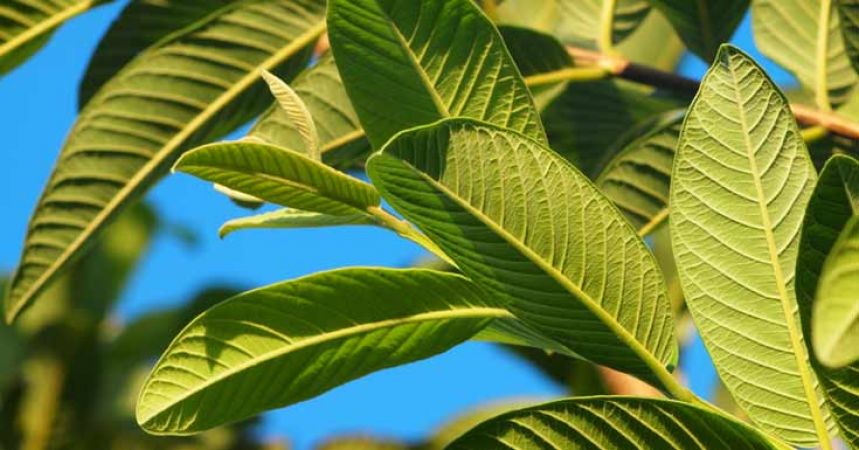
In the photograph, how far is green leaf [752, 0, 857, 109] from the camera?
3.57ft

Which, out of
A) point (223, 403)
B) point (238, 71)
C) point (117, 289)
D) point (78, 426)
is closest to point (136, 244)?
point (117, 289)

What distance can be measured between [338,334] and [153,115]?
1.44ft

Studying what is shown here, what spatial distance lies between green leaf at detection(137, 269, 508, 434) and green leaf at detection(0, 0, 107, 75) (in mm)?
497

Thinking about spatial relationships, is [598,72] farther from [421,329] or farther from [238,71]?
[421,329]

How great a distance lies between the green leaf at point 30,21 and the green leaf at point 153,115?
81 mm

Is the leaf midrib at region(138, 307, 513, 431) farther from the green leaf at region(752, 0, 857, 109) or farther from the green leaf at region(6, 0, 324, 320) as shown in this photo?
the green leaf at region(752, 0, 857, 109)

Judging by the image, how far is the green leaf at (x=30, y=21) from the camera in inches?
44.3

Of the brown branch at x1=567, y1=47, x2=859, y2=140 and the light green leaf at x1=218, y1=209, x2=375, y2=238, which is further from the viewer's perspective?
the brown branch at x1=567, y1=47, x2=859, y2=140

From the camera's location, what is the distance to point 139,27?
115cm

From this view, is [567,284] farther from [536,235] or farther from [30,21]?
[30,21]

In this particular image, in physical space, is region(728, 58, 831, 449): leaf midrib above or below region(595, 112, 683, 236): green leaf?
below

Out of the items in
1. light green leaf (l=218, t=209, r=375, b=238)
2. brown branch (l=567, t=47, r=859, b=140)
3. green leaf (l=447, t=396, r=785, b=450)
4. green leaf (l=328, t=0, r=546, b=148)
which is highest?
brown branch (l=567, t=47, r=859, b=140)

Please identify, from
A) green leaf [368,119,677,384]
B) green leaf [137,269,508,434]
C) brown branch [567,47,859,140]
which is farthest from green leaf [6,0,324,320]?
green leaf [368,119,677,384]

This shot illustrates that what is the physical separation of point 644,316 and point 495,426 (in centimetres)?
10
